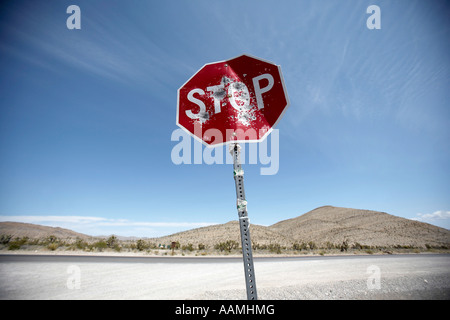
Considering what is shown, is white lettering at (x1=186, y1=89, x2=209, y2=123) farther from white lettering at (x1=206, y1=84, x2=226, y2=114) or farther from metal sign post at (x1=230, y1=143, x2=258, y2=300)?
metal sign post at (x1=230, y1=143, x2=258, y2=300)

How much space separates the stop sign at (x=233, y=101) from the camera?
6.56 ft

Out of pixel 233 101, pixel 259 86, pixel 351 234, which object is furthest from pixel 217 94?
pixel 351 234

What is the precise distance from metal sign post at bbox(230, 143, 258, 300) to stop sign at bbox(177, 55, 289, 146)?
A: 21cm

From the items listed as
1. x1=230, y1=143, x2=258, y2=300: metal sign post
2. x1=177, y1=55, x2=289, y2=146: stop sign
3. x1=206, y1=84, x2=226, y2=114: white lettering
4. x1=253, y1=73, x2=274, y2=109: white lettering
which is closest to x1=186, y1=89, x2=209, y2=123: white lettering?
x1=177, y1=55, x2=289, y2=146: stop sign

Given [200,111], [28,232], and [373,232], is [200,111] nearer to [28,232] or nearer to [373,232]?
[373,232]

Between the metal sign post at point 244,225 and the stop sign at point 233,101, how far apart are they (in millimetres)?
212

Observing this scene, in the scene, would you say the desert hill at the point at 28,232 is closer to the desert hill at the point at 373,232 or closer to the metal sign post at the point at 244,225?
the desert hill at the point at 373,232

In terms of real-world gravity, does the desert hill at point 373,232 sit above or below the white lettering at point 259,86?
below

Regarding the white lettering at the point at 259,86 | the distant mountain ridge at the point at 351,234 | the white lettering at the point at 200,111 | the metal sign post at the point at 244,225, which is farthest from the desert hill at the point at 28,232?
the white lettering at the point at 259,86

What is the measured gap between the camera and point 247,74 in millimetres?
2178

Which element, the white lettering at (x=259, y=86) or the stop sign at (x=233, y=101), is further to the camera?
the white lettering at (x=259, y=86)
